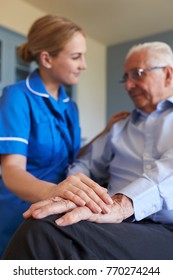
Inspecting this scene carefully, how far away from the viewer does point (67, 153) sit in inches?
43.7

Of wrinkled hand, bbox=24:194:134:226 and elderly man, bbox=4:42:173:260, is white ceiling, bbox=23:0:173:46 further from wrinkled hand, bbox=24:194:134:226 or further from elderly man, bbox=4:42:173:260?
wrinkled hand, bbox=24:194:134:226

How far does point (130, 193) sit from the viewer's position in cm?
72

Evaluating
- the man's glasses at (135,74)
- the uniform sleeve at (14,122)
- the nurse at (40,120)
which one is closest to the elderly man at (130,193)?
the man's glasses at (135,74)

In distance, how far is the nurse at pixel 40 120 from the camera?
3.00 feet

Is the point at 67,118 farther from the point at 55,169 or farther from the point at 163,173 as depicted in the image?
the point at 163,173

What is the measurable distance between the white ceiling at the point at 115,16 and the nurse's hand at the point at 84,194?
0.60 metres

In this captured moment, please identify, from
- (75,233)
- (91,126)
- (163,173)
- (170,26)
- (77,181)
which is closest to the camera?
(75,233)

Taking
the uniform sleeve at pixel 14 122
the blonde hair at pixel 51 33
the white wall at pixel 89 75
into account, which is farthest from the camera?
the white wall at pixel 89 75

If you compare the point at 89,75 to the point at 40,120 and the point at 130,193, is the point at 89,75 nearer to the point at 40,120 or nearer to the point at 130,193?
the point at 40,120

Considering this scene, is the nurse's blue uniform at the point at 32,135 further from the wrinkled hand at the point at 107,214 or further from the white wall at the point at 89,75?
the wrinkled hand at the point at 107,214

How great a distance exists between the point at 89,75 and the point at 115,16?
14.3 inches

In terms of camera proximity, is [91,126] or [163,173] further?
[91,126]

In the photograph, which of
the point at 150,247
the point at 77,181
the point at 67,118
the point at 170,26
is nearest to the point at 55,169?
the point at 67,118

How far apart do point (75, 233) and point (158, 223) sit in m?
0.31
